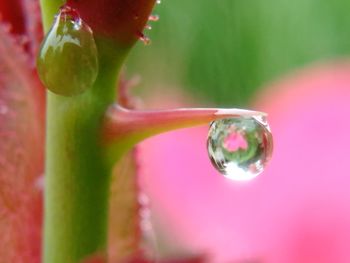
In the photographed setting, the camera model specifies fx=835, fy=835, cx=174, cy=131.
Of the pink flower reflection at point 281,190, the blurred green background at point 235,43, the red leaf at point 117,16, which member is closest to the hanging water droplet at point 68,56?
the red leaf at point 117,16

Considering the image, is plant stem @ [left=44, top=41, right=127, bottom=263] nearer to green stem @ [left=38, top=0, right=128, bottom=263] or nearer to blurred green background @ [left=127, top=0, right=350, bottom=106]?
green stem @ [left=38, top=0, right=128, bottom=263]

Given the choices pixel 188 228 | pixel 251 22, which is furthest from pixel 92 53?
pixel 251 22

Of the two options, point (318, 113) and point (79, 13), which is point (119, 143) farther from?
A: point (318, 113)

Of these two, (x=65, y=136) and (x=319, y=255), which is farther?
(x=319, y=255)

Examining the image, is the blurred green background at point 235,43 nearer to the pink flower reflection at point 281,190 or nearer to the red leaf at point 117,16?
the pink flower reflection at point 281,190

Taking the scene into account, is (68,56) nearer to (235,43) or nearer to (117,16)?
(117,16)

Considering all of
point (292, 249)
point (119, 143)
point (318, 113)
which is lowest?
point (119, 143)

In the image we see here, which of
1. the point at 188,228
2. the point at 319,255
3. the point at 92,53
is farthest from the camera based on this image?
the point at 188,228
